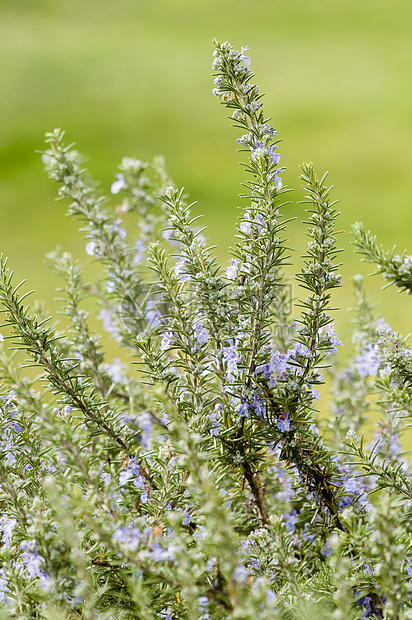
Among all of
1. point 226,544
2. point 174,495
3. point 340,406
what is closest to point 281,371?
point 174,495

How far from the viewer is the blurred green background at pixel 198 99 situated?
423cm

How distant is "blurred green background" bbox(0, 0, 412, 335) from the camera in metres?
4.23

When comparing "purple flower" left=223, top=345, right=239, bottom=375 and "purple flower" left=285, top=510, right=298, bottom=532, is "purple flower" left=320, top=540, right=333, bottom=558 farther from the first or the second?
"purple flower" left=223, top=345, right=239, bottom=375

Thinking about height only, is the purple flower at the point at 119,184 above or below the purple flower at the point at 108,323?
above

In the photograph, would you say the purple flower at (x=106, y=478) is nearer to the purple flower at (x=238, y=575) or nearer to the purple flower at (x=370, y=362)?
the purple flower at (x=238, y=575)

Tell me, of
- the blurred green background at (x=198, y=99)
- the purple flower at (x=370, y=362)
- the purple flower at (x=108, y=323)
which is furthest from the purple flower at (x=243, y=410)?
the blurred green background at (x=198, y=99)

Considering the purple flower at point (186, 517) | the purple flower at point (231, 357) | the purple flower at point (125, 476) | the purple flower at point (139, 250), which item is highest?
the purple flower at point (139, 250)

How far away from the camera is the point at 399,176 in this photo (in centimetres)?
431

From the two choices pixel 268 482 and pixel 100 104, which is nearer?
pixel 268 482

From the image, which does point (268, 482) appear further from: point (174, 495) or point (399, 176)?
point (399, 176)

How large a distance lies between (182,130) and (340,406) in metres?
3.89

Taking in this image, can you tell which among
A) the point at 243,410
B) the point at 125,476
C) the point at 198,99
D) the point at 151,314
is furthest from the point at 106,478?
the point at 198,99

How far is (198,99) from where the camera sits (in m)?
4.95

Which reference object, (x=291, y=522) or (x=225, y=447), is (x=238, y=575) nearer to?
(x=225, y=447)
